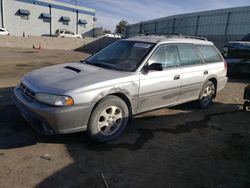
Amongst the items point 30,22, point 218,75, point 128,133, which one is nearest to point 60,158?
point 128,133

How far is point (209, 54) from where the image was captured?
5934 millimetres

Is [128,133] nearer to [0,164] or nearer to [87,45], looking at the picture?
[0,164]

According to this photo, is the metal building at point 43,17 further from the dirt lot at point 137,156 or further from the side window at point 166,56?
the side window at point 166,56

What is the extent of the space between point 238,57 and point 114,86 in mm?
8159

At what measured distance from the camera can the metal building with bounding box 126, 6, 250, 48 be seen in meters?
23.0

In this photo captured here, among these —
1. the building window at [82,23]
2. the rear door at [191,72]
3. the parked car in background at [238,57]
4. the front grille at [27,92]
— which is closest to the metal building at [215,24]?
the parked car in background at [238,57]

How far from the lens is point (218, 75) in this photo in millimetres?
6145

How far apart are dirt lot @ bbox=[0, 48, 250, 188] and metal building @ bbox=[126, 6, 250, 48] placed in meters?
19.1

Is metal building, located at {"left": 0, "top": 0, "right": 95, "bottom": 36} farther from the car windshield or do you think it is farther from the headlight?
the headlight

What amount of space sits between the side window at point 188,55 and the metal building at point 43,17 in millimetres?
40804

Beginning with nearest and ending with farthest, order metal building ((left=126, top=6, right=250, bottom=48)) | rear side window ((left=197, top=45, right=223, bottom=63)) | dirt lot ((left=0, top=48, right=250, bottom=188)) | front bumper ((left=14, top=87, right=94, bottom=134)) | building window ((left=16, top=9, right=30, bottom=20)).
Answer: dirt lot ((left=0, top=48, right=250, bottom=188))
front bumper ((left=14, top=87, right=94, bottom=134))
rear side window ((left=197, top=45, right=223, bottom=63))
metal building ((left=126, top=6, right=250, bottom=48))
building window ((left=16, top=9, right=30, bottom=20))

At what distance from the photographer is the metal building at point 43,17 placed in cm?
4019

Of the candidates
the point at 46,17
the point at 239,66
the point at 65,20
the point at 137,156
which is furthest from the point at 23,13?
the point at 137,156

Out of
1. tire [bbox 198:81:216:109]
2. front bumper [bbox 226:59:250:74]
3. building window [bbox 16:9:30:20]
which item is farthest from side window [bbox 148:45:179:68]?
building window [bbox 16:9:30:20]
